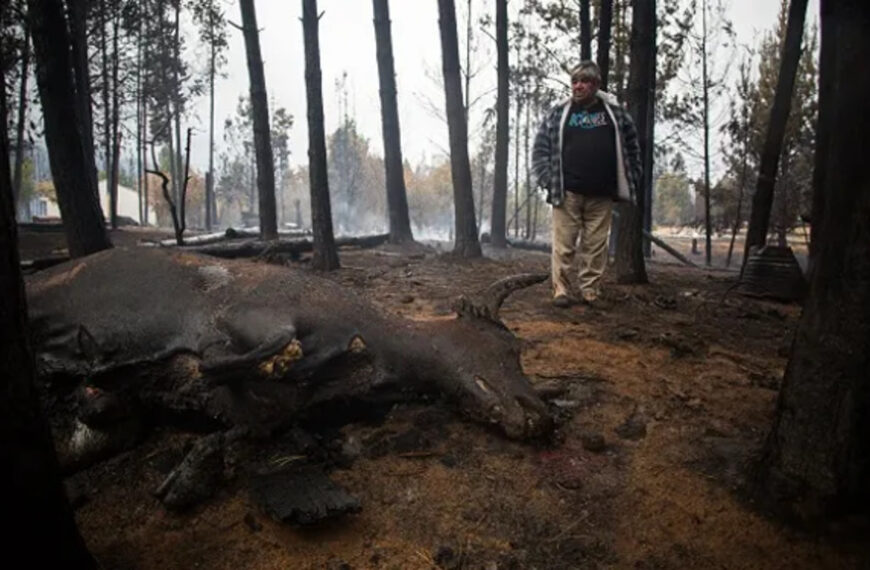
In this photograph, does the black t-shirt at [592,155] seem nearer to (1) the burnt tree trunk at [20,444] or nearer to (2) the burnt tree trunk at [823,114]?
(2) the burnt tree trunk at [823,114]

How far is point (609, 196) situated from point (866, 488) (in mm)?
3697

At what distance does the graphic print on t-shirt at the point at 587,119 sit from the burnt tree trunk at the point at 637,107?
160cm

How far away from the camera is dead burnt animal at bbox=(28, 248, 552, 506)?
8.94 ft

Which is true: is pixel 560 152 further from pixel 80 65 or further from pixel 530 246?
pixel 530 246

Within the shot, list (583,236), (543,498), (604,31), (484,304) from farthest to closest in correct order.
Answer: (604,31) → (583,236) → (484,304) → (543,498)

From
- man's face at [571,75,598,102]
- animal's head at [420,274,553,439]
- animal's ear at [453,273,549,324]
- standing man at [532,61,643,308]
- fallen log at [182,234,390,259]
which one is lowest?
animal's head at [420,274,553,439]

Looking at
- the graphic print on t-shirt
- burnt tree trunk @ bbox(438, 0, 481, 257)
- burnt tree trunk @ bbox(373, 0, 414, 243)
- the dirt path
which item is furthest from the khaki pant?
burnt tree trunk @ bbox(373, 0, 414, 243)

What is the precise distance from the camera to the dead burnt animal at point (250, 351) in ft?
8.94

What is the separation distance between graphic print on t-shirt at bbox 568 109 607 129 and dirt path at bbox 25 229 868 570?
2563 mm

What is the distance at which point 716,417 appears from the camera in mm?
2996

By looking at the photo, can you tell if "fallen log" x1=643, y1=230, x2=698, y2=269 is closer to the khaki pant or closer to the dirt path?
the khaki pant

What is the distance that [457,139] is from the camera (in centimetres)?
1042

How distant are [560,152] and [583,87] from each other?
0.61 meters

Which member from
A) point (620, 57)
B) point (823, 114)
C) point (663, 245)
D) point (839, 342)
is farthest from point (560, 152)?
point (620, 57)
